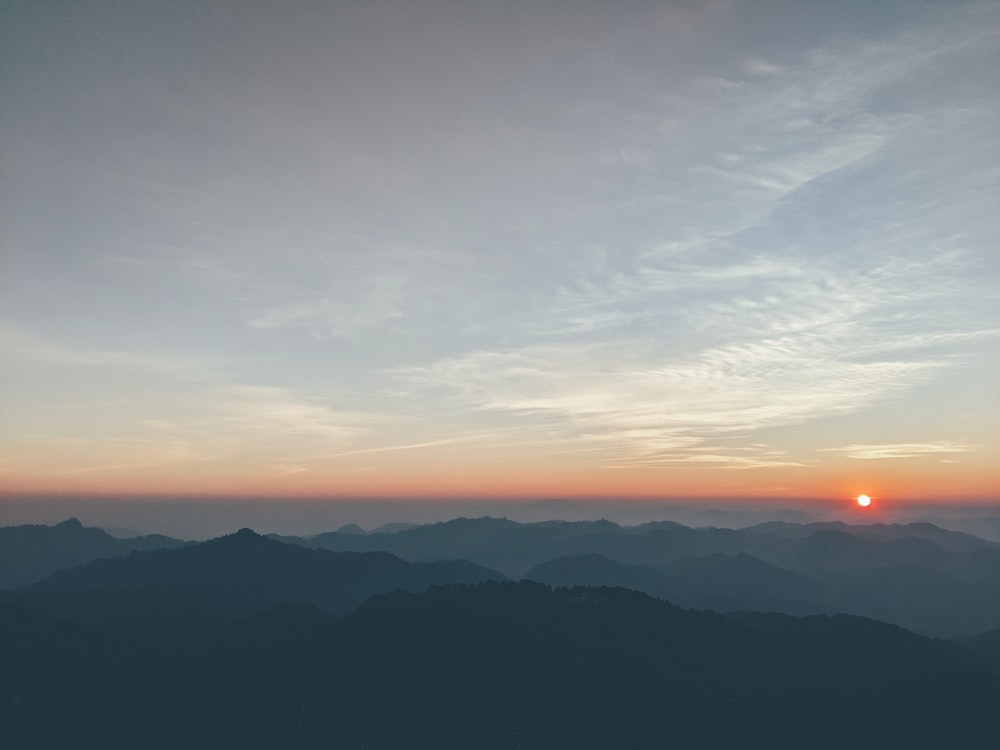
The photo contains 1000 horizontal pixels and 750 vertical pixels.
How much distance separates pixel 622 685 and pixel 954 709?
298ft

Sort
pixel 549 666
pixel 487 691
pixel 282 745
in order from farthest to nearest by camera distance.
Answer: pixel 549 666 < pixel 487 691 < pixel 282 745

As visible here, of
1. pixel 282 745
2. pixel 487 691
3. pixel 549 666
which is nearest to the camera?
pixel 282 745

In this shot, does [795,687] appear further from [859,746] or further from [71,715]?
[71,715]

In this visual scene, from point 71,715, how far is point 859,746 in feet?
763

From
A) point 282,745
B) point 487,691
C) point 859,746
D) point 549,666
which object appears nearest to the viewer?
point 859,746

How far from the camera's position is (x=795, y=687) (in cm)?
19112

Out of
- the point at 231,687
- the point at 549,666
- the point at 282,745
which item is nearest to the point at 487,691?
the point at 549,666

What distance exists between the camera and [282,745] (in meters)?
172

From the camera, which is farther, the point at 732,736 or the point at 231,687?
the point at 231,687

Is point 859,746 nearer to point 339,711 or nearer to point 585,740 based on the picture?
point 585,740

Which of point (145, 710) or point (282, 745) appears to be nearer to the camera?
point (282, 745)

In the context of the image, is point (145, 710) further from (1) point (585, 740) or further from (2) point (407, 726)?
(1) point (585, 740)

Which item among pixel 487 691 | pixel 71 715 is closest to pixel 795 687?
pixel 487 691

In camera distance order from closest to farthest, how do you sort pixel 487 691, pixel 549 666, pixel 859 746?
pixel 859 746 → pixel 487 691 → pixel 549 666
